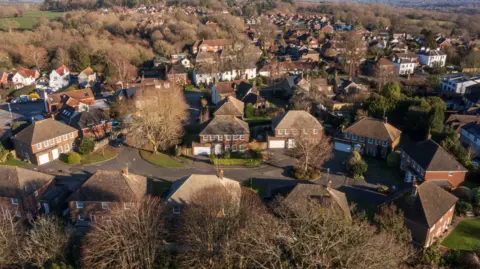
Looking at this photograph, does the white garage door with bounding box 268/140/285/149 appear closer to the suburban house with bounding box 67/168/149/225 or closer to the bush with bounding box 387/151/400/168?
the bush with bounding box 387/151/400/168

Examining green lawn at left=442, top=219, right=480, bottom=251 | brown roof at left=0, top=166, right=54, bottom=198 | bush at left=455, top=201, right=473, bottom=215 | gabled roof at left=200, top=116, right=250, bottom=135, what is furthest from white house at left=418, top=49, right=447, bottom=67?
brown roof at left=0, top=166, right=54, bottom=198

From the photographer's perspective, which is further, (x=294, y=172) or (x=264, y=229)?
(x=294, y=172)

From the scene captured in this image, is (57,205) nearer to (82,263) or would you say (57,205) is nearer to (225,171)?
(82,263)

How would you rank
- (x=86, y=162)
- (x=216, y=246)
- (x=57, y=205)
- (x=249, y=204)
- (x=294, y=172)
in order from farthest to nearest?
(x=86, y=162), (x=294, y=172), (x=57, y=205), (x=249, y=204), (x=216, y=246)

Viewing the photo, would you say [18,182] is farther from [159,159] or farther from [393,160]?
[393,160]

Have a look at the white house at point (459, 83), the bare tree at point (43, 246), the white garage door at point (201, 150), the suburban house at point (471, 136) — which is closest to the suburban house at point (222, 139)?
the white garage door at point (201, 150)

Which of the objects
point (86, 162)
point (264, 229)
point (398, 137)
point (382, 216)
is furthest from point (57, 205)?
point (398, 137)

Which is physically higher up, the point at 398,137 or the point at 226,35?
the point at 226,35
